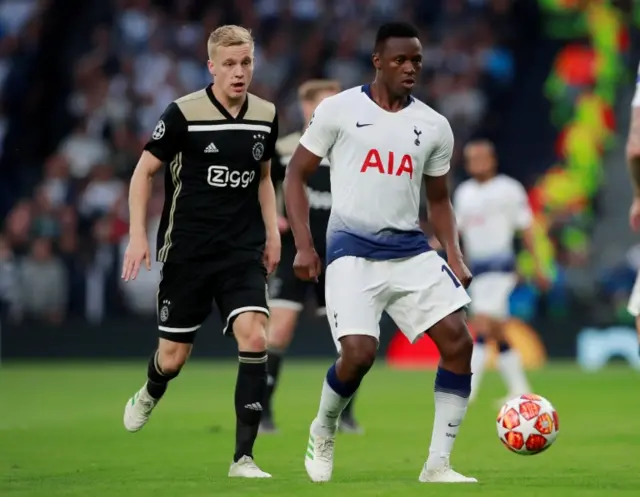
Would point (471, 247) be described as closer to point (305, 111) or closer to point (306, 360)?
point (305, 111)

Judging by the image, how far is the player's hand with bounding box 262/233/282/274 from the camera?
8477mm

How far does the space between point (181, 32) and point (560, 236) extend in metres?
7.31

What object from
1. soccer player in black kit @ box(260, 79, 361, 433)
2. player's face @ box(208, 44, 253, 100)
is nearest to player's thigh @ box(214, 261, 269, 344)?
player's face @ box(208, 44, 253, 100)

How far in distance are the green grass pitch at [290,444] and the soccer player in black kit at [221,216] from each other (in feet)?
2.63

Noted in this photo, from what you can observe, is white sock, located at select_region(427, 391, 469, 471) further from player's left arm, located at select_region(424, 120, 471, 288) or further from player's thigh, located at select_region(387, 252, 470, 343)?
player's left arm, located at select_region(424, 120, 471, 288)

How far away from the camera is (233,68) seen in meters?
8.16

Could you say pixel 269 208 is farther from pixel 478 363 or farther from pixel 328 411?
pixel 478 363

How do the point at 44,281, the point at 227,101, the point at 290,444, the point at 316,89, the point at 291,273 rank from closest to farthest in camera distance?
the point at 227,101, the point at 290,444, the point at 316,89, the point at 291,273, the point at 44,281

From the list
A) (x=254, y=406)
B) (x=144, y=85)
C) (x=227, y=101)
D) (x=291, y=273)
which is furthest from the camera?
(x=144, y=85)

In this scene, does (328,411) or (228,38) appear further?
(228,38)

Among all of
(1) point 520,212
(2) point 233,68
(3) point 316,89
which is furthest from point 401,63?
(1) point 520,212

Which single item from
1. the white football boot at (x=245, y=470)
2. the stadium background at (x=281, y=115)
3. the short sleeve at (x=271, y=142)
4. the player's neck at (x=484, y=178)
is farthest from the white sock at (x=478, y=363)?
the white football boot at (x=245, y=470)

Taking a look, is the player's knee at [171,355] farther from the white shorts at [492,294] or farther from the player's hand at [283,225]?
the white shorts at [492,294]

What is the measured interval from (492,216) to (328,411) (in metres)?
7.86
